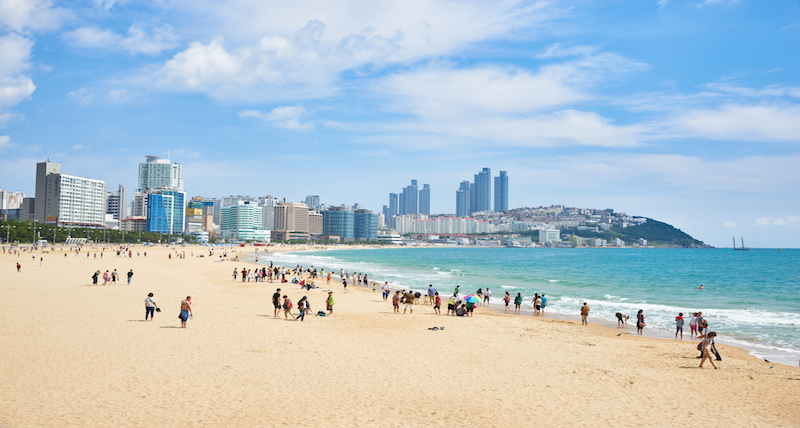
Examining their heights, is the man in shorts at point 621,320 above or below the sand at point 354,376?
below

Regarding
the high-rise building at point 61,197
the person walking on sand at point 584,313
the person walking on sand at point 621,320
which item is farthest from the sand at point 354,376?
the high-rise building at point 61,197

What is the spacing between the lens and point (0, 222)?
329ft

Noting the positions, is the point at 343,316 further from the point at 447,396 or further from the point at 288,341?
the point at 447,396

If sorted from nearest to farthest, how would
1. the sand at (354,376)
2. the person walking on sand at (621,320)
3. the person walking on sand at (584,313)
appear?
the sand at (354,376) < the person walking on sand at (584,313) < the person walking on sand at (621,320)

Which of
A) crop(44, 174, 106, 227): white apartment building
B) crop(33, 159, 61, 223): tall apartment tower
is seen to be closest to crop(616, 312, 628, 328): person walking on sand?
crop(44, 174, 106, 227): white apartment building

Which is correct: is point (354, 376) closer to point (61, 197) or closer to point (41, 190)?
point (61, 197)

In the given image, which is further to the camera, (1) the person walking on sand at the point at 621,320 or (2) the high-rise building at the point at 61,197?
(2) the high-rise building at the point at 61,197

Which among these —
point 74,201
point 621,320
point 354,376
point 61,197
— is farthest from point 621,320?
point 74,201

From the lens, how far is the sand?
9.19 m

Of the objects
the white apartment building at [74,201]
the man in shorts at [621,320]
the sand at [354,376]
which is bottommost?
the man in shorts at [621,320]

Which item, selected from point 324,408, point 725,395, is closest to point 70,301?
point 324,408

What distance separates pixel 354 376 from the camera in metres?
11.8

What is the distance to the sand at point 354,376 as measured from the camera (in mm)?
9188

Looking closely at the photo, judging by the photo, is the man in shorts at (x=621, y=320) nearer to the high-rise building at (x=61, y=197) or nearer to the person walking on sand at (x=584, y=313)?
the person walking on sand at (x=584, y=313)
